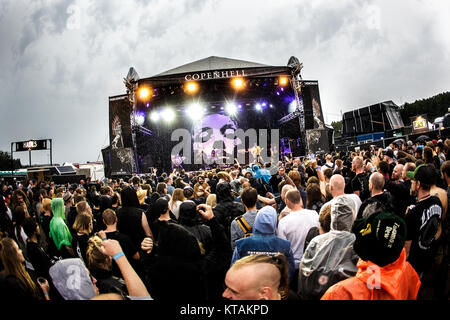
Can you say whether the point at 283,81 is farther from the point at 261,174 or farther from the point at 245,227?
the point at 245,227

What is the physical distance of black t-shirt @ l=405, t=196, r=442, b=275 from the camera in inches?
100

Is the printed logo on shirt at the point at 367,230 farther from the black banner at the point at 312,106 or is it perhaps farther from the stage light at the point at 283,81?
the black banner at the point at 312,106

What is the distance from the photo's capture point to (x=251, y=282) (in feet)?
4.62

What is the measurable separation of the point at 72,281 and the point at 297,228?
2087 mm

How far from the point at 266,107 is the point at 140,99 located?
9372 millimetres

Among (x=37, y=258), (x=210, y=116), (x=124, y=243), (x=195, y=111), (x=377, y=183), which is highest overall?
(x=195, y=111)

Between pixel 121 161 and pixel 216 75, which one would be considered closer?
pixel 216 75

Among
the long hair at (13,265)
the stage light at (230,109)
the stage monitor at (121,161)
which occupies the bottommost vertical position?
the long hair at (13,265)

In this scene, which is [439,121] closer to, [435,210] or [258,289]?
[435,210]

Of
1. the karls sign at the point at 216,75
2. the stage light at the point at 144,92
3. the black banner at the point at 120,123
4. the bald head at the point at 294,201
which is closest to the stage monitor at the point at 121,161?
the black banner at the point at 120,123

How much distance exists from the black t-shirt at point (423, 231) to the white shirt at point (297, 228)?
2.76ft

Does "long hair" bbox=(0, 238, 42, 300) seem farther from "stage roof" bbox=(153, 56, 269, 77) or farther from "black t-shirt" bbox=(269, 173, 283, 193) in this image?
"stage roof" bbox=(153, 56, 269, 77)

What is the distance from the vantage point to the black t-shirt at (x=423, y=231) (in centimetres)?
255

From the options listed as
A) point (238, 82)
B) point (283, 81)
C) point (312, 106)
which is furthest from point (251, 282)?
point (312, 106)
